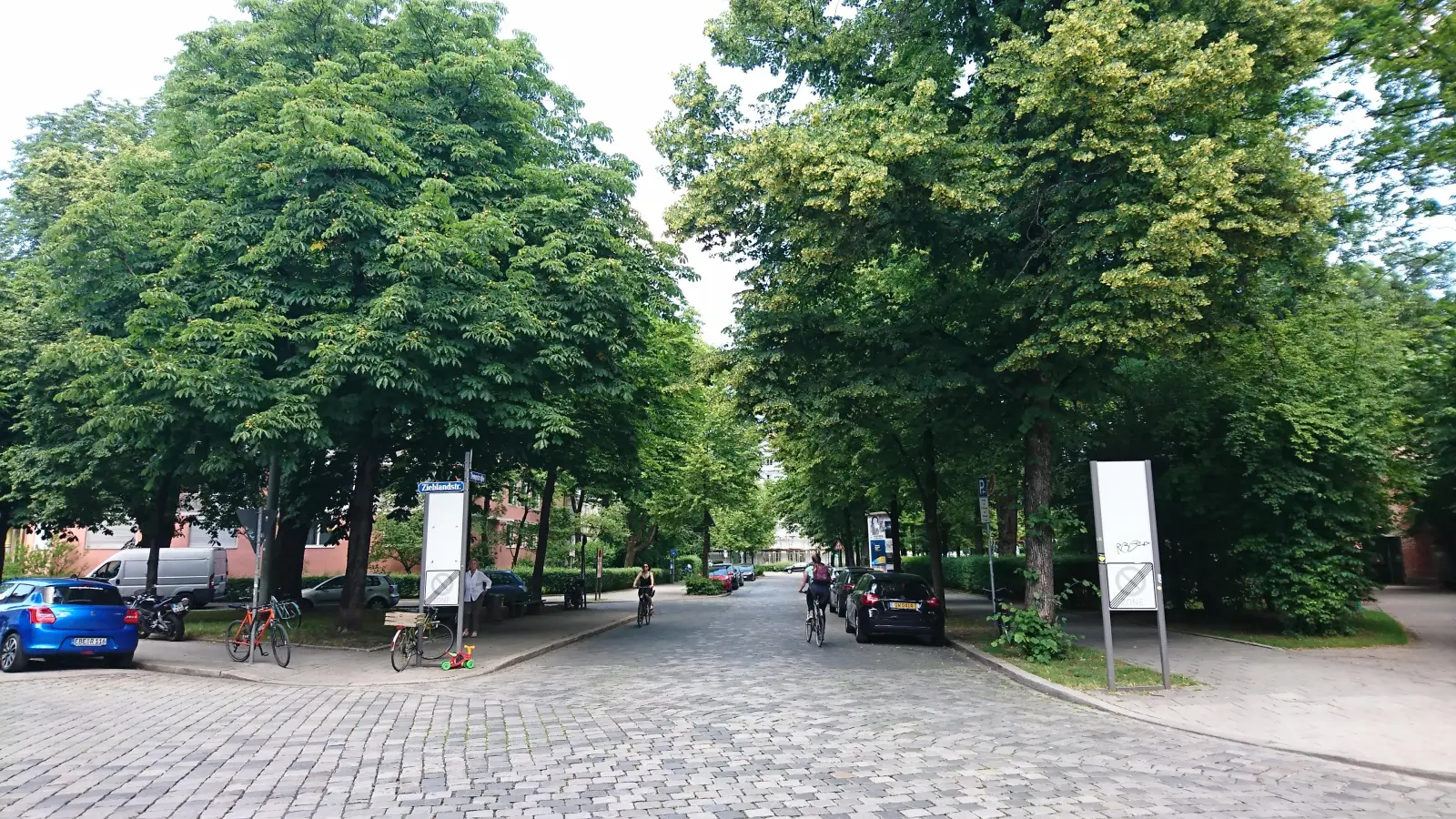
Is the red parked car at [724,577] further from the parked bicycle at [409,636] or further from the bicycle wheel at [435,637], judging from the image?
the parked bicycle at [409,636]

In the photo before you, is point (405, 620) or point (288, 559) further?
point (288, 559)

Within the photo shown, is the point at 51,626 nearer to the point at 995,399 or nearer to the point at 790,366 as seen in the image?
the point at 790,366

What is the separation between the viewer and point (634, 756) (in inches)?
295

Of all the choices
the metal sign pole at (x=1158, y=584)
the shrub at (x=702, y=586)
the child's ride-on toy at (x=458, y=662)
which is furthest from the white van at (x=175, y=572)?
the metal sign pole at (x=1158, y=584)

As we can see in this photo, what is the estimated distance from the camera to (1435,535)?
105 ft

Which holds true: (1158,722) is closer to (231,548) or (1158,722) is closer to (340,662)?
(340,662)

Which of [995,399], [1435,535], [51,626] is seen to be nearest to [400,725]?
[51,626]

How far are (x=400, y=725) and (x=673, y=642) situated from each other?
33.9 ft

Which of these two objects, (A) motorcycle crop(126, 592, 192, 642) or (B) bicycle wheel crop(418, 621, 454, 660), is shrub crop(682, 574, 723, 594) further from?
(B) bicycle wheel crop(418, 621, 454, 660)

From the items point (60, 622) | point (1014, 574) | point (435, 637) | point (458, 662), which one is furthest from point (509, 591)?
point (1014, 574)

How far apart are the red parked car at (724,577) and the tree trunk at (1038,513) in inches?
1331

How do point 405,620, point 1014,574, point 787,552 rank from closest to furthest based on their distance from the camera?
1. point 405,620
2. point 1014,574
3. point 787,552

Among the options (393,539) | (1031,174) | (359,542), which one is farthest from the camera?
(393,539)

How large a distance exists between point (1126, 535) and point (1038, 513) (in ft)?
10.7
